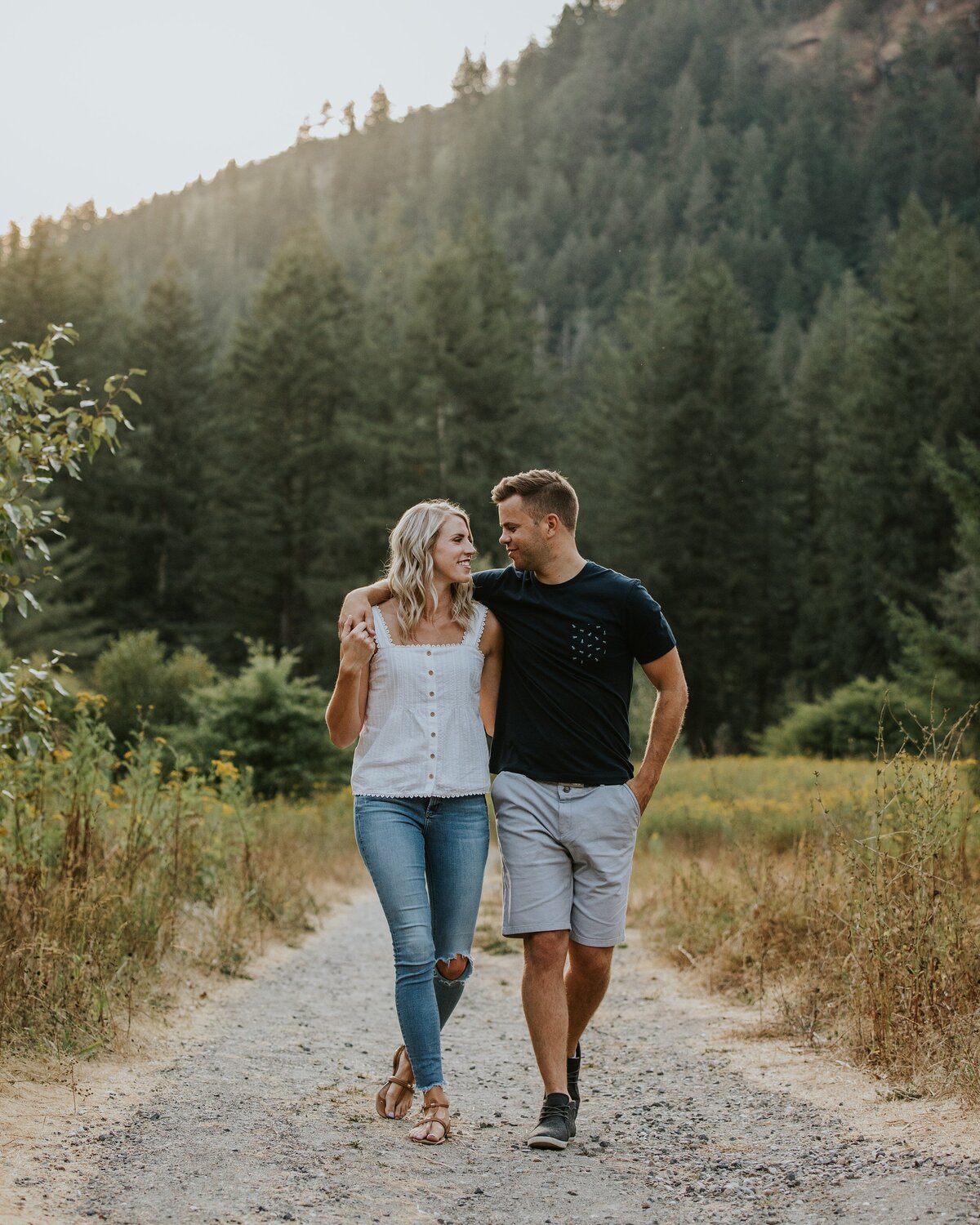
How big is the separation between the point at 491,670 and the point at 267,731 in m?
14.6

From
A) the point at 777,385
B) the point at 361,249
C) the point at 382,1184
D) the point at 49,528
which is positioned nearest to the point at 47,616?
the point at 777,385

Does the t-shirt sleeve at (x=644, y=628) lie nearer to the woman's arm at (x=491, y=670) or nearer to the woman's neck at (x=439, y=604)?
the woman's arm at (x=491, y=670)

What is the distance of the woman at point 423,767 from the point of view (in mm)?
4188

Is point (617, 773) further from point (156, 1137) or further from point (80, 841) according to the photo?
point (80, 841)

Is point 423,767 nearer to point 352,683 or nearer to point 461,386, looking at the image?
point 352,683

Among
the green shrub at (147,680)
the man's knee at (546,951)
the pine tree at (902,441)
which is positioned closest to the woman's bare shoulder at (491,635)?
the man's knee at (546,951)

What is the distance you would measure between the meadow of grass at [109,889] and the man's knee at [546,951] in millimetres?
1638

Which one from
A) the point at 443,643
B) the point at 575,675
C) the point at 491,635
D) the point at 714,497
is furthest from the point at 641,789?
the point at 714,497

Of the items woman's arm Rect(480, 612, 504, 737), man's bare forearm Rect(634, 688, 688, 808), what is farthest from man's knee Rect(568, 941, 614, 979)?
woman's arm Rect(480, 612, 504, 737)

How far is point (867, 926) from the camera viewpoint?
5047 mm

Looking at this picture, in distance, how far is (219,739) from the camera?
18.4 m

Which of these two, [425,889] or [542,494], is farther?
[542,494]

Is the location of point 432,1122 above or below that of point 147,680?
above

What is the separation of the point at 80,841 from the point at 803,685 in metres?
37.1
